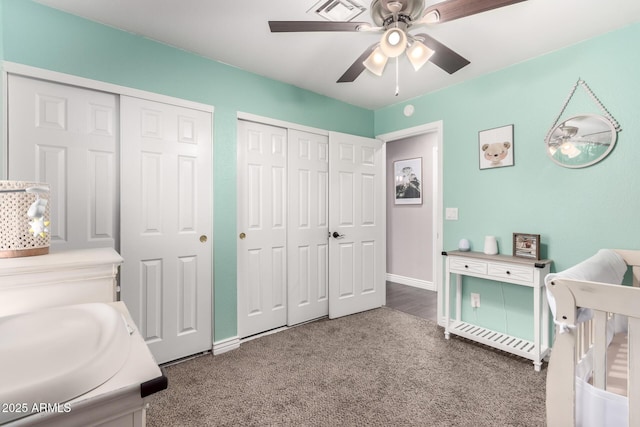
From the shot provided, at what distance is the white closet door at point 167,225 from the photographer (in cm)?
206

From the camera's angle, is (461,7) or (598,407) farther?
(461,7)

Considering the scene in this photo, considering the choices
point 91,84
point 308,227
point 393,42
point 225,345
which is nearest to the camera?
point 393,42

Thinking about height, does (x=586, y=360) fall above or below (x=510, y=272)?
below

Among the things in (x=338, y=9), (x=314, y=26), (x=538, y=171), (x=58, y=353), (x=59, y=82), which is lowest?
(x=58, y=353)

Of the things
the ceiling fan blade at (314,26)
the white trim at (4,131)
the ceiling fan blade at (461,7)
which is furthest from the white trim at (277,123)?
the ceiling fan blade at (461,7)

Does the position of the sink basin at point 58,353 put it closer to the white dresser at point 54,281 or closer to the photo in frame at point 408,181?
the white dresser at point 54,281

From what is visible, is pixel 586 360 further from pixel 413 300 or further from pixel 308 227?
pixel 413 300

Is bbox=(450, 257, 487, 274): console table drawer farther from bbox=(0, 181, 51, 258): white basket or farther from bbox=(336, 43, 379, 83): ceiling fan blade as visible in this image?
bbox=(0, 181, 51, 258): white basket

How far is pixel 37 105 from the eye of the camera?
1776 mm

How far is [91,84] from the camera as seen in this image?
191cm

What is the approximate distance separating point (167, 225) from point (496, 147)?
2.75m

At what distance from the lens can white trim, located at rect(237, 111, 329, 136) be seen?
2.59m

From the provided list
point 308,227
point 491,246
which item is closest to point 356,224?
point 308,227

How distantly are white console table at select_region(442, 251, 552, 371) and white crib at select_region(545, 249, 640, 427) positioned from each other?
1064 mm
